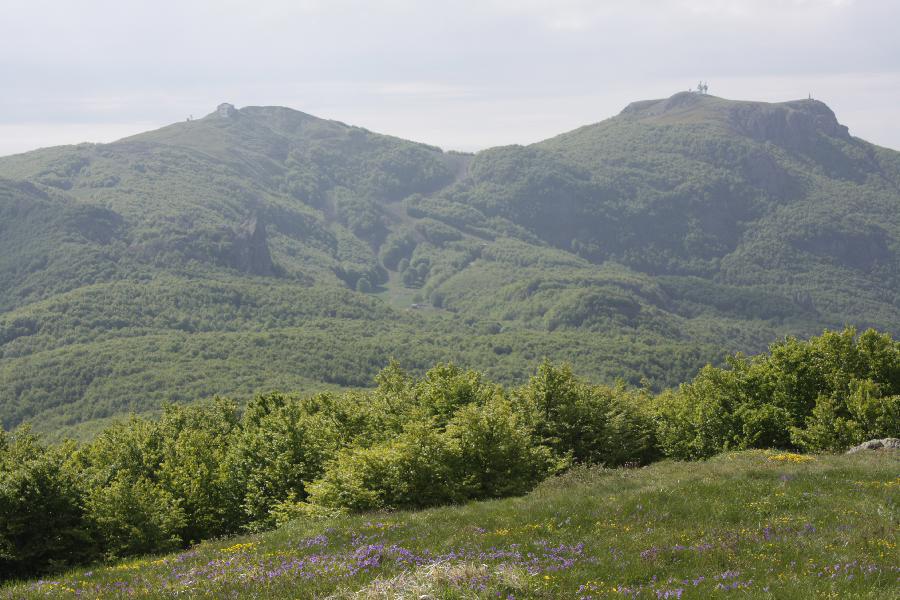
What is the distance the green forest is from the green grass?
6.09m

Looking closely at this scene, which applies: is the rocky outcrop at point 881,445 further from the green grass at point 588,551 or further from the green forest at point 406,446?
the green grass at point 588,551

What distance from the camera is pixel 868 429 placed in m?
41.7

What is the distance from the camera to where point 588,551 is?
18156 millimetres

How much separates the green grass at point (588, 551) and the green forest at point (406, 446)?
240 inches

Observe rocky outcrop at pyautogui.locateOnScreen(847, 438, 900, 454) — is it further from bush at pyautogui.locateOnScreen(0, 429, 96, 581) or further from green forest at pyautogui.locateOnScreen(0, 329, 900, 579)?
bush at pyautogui.locateOnScreen(0, 429, 96, 581)

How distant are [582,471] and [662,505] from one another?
9242 mm

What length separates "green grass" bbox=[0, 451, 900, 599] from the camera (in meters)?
15.0

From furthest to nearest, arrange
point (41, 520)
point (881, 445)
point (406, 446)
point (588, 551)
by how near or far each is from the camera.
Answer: point (881, 445) → point (406, 446) → point (41, 520) → point (588, 551)

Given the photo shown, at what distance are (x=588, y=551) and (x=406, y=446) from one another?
15162 millimetres

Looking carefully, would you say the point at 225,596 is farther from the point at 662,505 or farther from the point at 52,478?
the point at 52,478

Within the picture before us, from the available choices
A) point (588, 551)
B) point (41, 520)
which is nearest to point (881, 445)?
point (588, 551)

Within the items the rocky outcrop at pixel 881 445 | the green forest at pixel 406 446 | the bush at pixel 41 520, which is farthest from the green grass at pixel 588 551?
the rocky outcrop at pixel 881 445

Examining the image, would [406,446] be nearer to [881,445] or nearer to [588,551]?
[588,551]

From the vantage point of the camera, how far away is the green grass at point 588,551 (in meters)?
15.0
